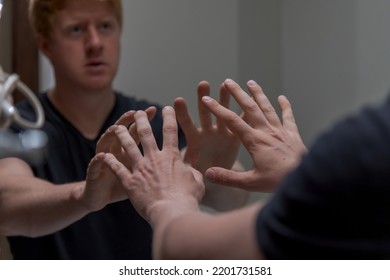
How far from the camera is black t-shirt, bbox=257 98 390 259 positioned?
323 mm

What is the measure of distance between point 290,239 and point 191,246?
7 centimetres

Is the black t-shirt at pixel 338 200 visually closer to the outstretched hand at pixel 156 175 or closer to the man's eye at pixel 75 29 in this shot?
the outstretched hand at pixel 156 175

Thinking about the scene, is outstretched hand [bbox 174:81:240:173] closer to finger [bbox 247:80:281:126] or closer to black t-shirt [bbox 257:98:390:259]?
finger [bbox 247:80:281:126]

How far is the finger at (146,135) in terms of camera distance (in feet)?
1.74

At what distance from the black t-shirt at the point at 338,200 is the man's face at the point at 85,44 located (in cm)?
47

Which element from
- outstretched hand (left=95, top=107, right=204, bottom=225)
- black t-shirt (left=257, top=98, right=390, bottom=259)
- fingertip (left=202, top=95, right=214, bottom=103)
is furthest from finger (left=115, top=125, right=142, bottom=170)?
black t-shirt (left=257, top=98, right=390, bottom=259)

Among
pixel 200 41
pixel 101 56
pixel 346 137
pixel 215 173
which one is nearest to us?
pixel 346 137

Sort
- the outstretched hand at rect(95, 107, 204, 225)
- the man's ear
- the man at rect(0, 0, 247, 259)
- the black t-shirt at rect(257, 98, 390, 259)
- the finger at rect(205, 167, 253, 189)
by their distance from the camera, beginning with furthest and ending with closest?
1. the man's ear
2. the man at rect(0, 0, 247, 259)
3. the finger at rect(205, 167, 253, 189)
4. the outstretched hand at rect(95, 107, 204, 225)
5. the black t-shirt at rect(257, 98, 390, 259)

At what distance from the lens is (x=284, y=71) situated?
2.66 ft

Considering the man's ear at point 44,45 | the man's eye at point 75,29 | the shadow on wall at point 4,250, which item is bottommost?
the shadow on wall at point 4,250

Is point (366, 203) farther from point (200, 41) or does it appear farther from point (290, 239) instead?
point (200, 41)

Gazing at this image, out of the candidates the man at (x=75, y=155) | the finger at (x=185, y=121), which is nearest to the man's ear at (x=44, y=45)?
the man at (x=75, y=155)

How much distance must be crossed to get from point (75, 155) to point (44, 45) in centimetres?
15

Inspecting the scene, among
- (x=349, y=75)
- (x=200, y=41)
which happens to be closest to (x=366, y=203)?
(x=349, y=75)
